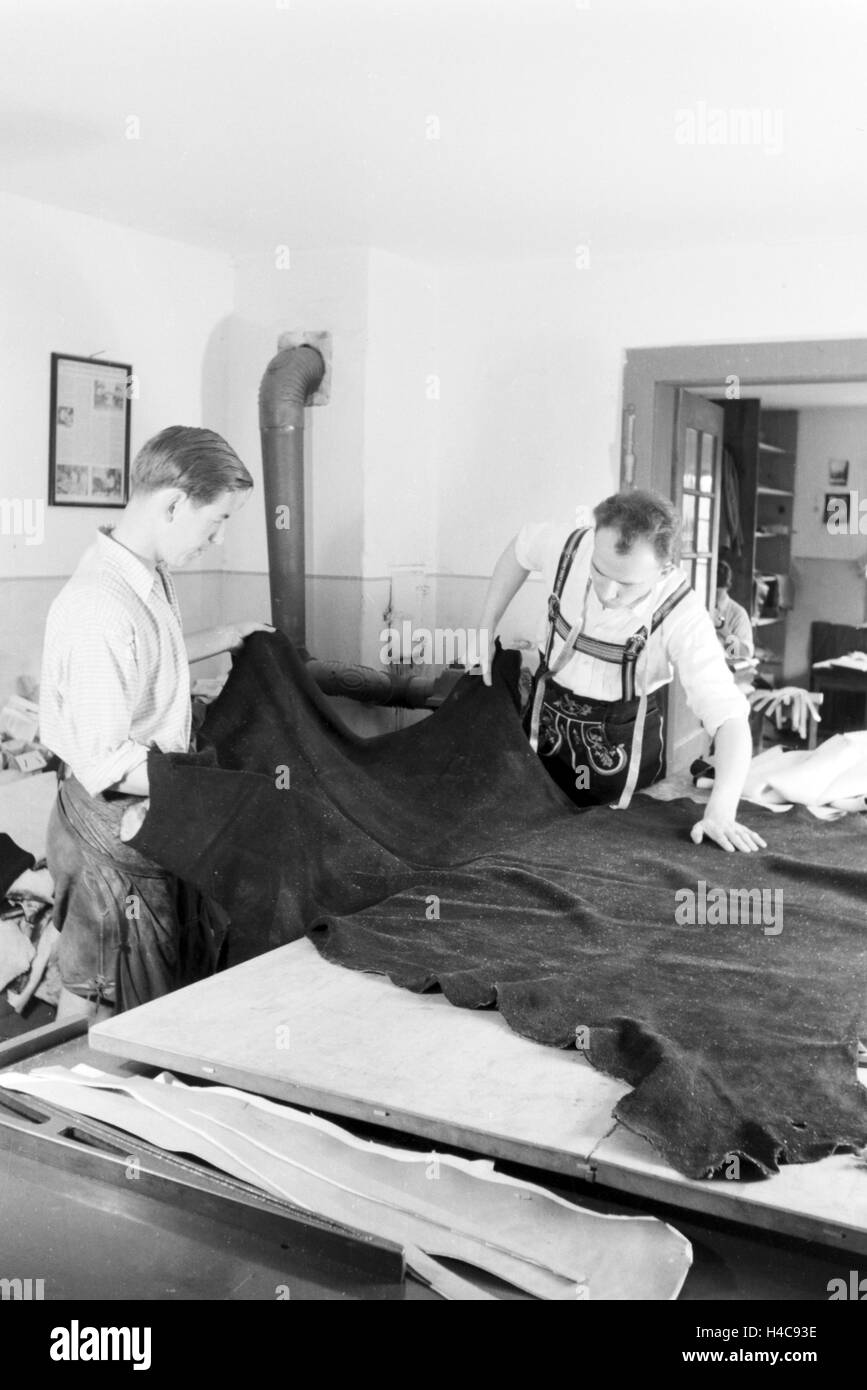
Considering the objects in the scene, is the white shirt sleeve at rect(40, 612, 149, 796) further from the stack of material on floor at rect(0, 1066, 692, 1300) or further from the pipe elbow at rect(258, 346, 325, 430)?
the pipe elbow at rect(258, 346, 325, 430)

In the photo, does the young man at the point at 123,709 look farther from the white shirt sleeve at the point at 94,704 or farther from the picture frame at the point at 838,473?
the picture frame at the point at 838,473

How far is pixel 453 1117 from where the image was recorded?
1.84 meters

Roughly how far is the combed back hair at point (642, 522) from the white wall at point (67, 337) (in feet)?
7.53

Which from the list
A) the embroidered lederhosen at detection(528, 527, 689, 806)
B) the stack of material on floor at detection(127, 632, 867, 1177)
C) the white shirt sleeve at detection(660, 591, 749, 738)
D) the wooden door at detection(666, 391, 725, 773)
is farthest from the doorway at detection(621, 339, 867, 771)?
the stack of material on floor at detection(127, 632, 867, 1177)

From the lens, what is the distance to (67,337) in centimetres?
490

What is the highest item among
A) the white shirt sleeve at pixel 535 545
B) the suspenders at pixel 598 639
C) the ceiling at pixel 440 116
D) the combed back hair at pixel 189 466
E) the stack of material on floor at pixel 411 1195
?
the ceiling at pixel 440 116

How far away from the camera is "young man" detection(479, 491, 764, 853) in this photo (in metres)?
3.50

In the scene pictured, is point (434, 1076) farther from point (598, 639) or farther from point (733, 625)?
point (733, 625)

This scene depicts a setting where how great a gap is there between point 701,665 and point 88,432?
8.65 ft

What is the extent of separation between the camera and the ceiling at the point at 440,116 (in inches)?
117

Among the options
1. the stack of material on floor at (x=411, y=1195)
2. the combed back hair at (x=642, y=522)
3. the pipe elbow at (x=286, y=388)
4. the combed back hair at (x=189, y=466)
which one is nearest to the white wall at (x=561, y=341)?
the pipe elbow at (x=286, y=388)

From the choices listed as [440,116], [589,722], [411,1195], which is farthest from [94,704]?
[440,116]

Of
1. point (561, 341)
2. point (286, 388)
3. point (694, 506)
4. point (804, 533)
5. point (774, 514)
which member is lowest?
point (694, 506)

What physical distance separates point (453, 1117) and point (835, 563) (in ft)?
29.9
